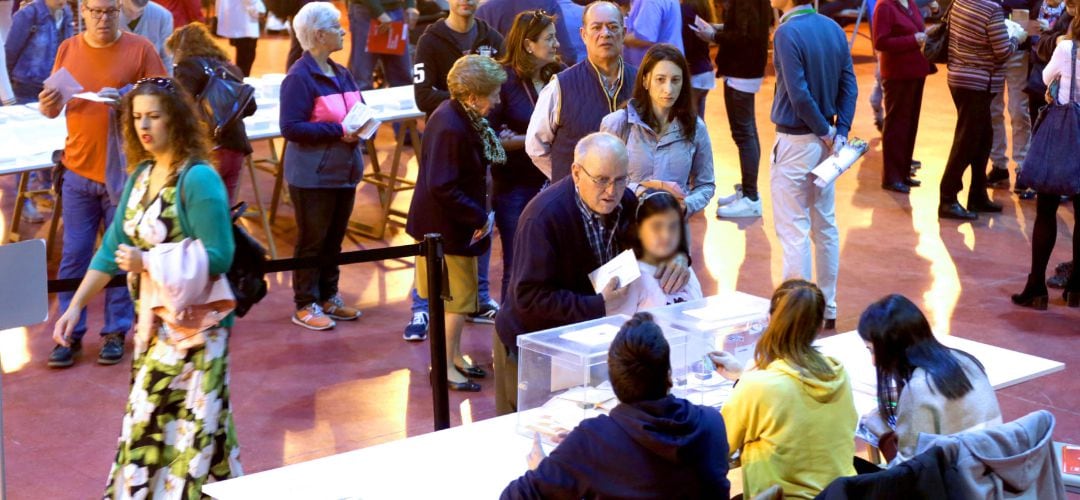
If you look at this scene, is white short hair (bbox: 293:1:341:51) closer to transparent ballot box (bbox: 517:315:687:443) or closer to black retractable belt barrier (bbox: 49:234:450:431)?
black retractable belt barrier (bbox: 49:234:450:431)

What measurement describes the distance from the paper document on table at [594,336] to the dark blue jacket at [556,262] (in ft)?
0.42

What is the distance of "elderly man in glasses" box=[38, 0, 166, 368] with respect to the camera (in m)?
5.99

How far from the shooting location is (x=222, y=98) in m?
6.96

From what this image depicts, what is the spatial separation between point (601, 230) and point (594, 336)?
430 millimetres

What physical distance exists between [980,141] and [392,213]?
391cm

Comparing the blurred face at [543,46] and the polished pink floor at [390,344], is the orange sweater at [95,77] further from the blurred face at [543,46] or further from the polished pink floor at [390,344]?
the blurred face at [543,46]

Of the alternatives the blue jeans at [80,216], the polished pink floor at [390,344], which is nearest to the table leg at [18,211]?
the polished pink floor at [390,344]

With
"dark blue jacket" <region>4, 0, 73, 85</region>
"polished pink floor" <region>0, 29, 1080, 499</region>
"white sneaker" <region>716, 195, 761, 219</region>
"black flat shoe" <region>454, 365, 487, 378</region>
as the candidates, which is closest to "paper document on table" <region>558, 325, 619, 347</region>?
"polished pink floor" <region>0, 29, 1080, 499</region>

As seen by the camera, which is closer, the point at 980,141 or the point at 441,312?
the point at 441,312

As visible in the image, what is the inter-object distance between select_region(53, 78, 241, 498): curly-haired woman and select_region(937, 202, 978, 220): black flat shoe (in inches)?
249

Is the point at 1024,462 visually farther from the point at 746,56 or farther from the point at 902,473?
the point at 746,56

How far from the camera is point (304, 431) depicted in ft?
18.6

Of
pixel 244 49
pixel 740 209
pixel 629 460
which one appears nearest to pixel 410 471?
pixel 629 460

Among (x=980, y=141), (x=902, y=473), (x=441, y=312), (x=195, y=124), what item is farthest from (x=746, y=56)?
(x=902, y=473)
